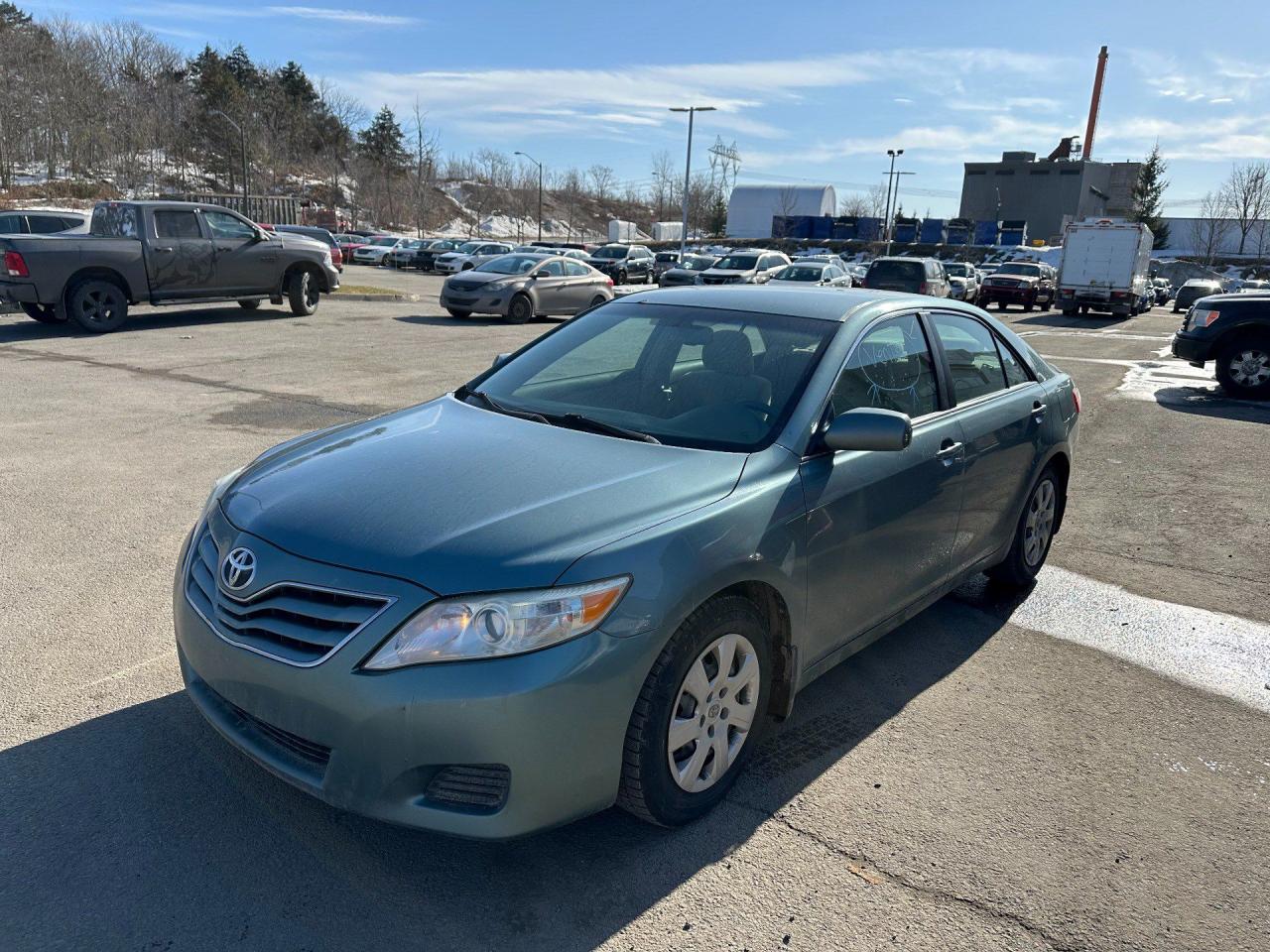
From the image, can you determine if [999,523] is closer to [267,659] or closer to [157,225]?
[267,659]

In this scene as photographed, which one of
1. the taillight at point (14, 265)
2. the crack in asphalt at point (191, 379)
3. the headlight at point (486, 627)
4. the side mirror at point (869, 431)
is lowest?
the crack in asphalt at point (191, 379)

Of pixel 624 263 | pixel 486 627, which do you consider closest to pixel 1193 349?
pixel 486 627

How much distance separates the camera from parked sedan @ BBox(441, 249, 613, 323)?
1877 cm

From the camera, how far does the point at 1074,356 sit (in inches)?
693

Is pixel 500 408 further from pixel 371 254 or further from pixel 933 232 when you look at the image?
pixel 933 232

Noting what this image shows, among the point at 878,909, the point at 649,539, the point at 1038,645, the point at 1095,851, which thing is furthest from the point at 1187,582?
the point at 649,539

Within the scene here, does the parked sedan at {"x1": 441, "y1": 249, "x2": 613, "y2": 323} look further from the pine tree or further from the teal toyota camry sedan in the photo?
the pine tree

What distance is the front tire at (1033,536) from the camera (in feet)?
15.9

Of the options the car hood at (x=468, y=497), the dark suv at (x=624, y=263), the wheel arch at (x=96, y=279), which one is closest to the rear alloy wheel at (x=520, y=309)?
the wheel arch at (x=96, y=279)

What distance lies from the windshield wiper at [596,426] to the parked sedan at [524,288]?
15782mm

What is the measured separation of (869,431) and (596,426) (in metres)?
0.98

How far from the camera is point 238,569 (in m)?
2.63

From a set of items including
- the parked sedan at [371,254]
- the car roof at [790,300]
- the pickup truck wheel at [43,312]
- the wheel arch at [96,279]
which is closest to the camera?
the car roof at [790,300]

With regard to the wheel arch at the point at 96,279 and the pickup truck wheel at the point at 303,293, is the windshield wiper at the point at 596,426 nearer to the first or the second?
the wheel arch at the point at 96,279
